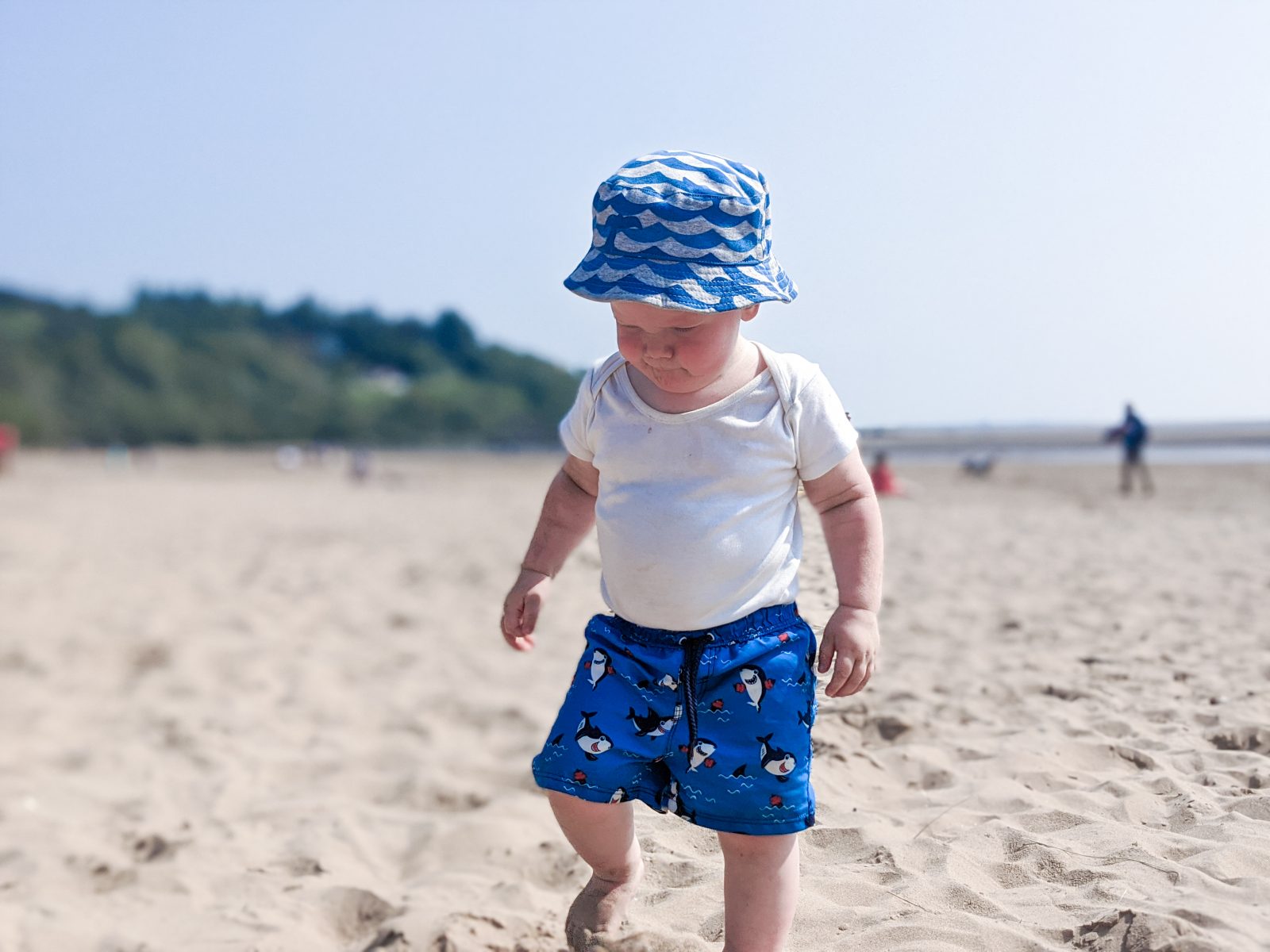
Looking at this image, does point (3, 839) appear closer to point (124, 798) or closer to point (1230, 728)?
point (124, 798)

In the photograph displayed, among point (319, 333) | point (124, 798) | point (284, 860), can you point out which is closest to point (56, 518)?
point (124, 798)

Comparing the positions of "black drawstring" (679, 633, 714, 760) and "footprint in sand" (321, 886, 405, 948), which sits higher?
"black drawstring" (679, 633, 714, 760)

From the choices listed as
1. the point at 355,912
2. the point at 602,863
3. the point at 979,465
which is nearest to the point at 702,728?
the point at 602,863

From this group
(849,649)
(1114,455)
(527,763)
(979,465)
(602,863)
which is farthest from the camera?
(1114,455)

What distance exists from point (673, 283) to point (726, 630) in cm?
62

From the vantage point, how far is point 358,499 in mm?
17453

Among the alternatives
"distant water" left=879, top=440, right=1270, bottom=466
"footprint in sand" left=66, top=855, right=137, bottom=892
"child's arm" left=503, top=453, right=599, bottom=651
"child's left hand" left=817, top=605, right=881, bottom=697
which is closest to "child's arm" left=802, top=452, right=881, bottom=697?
"child's left hand" left=817, top=605, right=881, bottom=697

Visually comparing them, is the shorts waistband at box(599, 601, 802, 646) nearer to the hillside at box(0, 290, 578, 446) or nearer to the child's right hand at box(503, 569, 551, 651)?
the child's right hand at box(503, 569, 551, 651)

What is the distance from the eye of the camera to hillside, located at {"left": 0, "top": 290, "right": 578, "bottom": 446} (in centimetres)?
4828

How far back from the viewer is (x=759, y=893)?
76.5 inches

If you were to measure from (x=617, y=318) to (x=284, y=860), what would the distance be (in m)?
1.96

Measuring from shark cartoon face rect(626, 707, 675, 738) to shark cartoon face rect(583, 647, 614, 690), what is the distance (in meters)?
0.08

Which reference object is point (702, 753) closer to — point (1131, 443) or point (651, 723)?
point (651, 723)

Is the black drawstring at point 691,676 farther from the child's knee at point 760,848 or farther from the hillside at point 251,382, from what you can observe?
the hillside at point 251,382
